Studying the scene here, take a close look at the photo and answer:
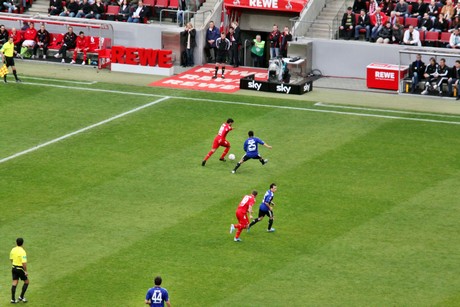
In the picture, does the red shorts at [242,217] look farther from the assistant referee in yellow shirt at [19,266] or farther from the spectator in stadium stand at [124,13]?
the spectator in stadium stand at [124,13]

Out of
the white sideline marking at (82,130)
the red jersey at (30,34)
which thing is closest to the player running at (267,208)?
the white sideline marking at (82,130)

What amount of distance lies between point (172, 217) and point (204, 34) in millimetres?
24585

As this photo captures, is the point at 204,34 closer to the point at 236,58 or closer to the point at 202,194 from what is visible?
the point at 236,58

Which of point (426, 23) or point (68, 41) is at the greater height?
point (426, 23)

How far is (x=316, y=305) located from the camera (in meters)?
31.1

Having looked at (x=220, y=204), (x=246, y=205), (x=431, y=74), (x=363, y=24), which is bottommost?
(x=220, y=204)

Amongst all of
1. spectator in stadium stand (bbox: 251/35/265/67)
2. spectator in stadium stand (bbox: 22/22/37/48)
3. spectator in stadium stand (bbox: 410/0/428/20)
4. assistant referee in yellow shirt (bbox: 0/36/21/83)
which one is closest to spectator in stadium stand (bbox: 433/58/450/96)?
spectator in stadium stand (bbox: 410/0/428/20)

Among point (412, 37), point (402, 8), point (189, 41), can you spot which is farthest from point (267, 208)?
point (402, 8)

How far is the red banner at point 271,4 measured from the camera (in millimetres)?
60750

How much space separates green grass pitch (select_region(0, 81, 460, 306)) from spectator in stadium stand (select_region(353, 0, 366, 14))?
10.00 meters

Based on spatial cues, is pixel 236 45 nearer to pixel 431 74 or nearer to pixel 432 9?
pixel 432 9

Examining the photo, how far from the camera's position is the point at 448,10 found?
57844mm

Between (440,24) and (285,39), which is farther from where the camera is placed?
(285,39)

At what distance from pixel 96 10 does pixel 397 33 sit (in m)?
17.5
